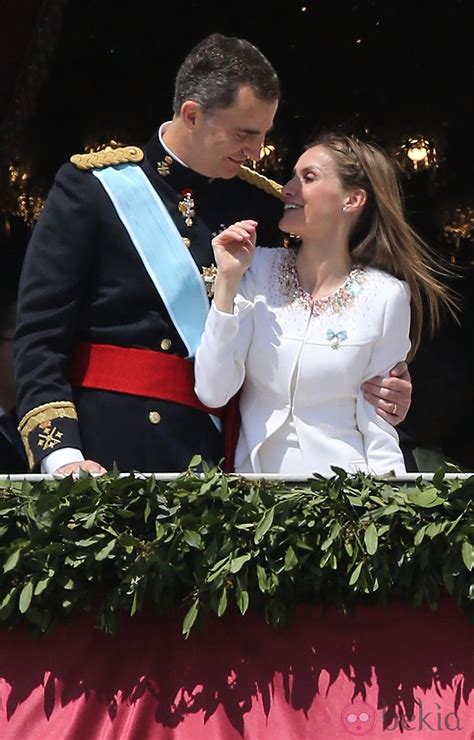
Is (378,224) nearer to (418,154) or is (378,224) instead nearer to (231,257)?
(231,257)

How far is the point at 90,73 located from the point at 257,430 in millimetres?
2091

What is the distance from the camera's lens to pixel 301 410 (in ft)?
11.3

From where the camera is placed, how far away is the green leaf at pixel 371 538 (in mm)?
2949

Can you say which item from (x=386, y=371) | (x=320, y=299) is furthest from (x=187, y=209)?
(x=386, y=371)

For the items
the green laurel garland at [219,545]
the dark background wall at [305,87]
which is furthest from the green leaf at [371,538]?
the dark background wall at [305,87]

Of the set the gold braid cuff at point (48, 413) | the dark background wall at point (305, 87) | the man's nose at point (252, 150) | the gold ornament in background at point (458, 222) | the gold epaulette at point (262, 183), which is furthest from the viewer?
the gold ornament in background at point (458, 222)

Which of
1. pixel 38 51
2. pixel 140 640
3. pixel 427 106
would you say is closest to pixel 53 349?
pixel 140 640

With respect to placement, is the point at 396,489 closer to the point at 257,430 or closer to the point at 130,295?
the point at 257,430

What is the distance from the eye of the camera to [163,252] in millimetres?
3490

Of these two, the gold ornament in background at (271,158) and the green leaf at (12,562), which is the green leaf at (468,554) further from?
the gold ornament in background at (271,158)

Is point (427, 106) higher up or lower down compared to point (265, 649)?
higher up

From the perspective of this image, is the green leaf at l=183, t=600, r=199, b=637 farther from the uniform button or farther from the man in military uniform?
the uniform button

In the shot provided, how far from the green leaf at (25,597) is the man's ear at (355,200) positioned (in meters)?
1.15

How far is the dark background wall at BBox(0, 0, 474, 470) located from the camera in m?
5.09
